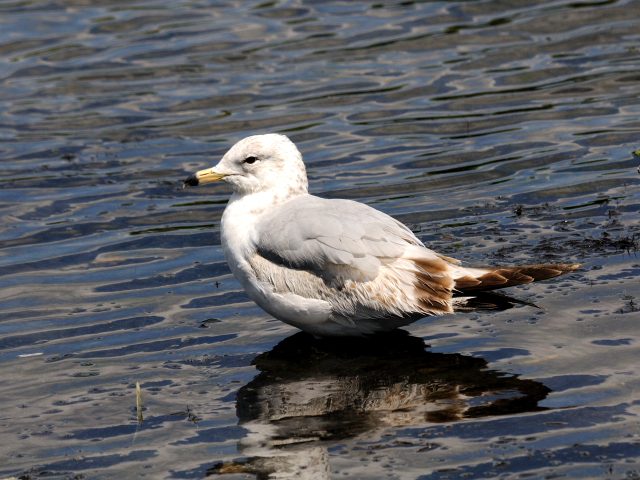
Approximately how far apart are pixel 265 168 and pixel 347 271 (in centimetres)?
130

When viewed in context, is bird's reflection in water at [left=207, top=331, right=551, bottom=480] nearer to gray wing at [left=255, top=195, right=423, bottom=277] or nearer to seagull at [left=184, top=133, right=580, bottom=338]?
seagull at [left=184, top=133, right=580, bottom=338]

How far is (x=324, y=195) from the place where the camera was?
9.86m

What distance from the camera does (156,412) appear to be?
5.69m

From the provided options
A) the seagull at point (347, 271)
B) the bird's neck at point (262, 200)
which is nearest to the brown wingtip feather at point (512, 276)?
the seagull at point (347, 271)

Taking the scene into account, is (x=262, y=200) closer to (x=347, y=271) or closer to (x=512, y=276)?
(x=347, y=271)

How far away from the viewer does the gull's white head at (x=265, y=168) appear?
698 centimetres

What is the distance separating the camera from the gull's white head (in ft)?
22.9

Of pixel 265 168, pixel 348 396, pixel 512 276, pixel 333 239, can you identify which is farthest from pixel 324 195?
pixel 348 396

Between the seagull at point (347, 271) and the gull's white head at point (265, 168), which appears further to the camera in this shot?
the gull's white head at point (265, 168)

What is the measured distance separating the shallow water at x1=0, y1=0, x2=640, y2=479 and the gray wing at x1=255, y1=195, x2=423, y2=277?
0.70m

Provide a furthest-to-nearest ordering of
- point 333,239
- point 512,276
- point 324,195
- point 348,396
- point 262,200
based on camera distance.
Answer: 1. point 324,195
2. point 262,200
3. point 333,239
4. point 512,276
5. point 348,396

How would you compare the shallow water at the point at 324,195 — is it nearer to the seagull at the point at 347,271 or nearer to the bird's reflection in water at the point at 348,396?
the bird's reflection in water at the point at 348,396

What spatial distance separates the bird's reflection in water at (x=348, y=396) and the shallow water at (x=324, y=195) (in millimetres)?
20

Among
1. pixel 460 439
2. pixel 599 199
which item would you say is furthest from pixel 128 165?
pixel 460 439
